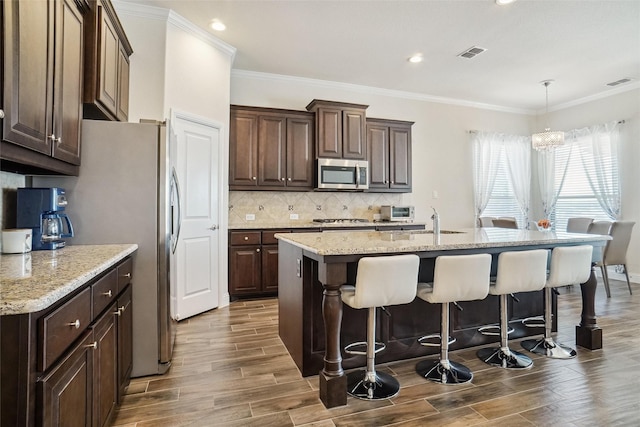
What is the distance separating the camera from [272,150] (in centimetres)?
473

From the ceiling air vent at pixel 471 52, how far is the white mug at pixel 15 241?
458 centimetres

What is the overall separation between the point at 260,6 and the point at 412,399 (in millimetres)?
3502

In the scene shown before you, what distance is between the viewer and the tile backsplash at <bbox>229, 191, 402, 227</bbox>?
4896 mm

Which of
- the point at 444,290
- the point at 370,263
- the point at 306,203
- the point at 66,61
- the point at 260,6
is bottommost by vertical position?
the point at 444,290

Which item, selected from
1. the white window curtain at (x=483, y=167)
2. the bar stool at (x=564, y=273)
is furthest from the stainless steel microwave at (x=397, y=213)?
the bar stool at (x=564, y=273)

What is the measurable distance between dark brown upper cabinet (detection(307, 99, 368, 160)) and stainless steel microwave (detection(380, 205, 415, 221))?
2.97 feet

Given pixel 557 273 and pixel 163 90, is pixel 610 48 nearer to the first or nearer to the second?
pixel 557 273

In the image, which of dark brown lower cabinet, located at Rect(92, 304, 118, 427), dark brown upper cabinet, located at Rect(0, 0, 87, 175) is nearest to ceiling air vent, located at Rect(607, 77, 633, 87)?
dark brown upper cabinet, located at Rect(0, 0, 87, 175)

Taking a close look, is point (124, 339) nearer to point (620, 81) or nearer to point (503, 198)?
point (503, 198)

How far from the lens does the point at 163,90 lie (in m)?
3.36

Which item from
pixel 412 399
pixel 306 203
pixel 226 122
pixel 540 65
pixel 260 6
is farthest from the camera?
pixel 306 203

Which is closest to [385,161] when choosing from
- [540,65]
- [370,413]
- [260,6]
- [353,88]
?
[353,88]

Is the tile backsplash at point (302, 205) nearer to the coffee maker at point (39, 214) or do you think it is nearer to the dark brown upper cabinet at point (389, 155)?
the dark brown upper cabinet at point (389, 155)

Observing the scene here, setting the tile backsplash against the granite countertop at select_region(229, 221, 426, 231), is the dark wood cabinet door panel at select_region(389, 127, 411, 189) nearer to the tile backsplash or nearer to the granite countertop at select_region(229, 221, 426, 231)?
the tile backsplash
